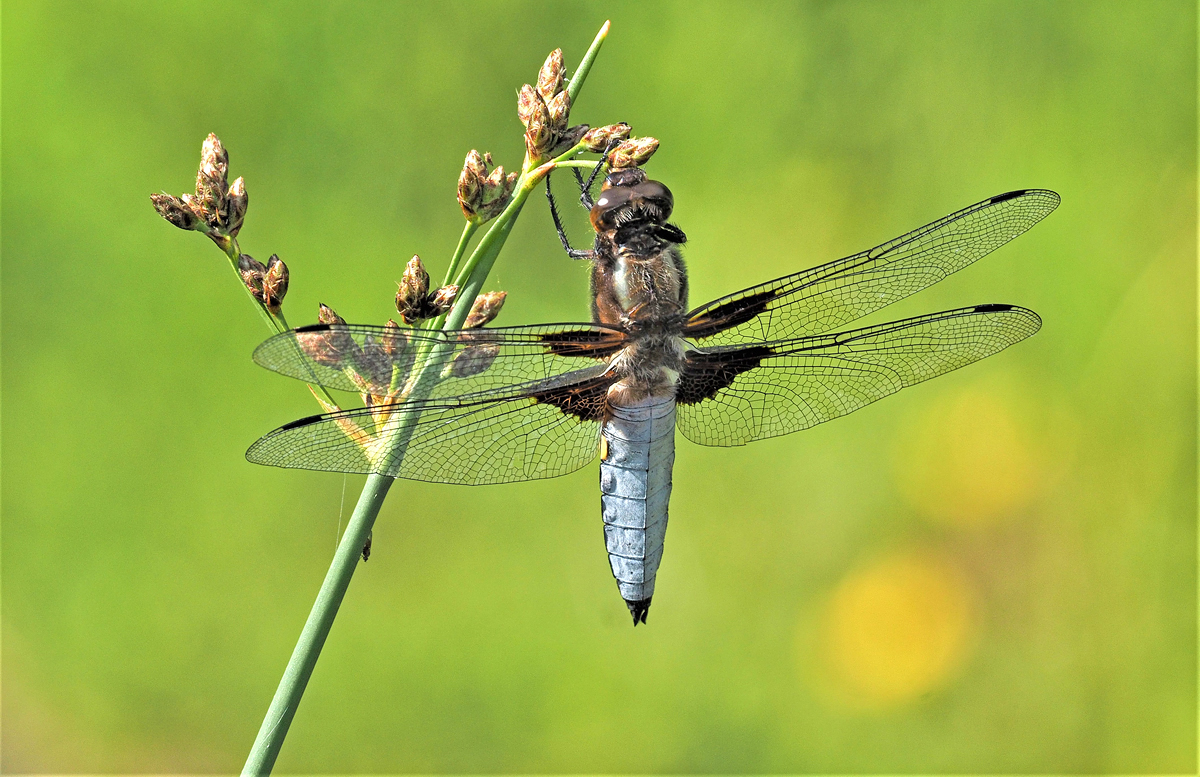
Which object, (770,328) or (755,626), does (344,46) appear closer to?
(770,328)

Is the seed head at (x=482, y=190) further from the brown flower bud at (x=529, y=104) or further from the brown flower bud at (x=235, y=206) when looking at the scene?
the brown flower bud at (x=235, y=206)

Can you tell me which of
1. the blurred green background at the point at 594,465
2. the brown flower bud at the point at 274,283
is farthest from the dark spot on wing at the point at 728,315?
the blurred green background at the point at 594,465

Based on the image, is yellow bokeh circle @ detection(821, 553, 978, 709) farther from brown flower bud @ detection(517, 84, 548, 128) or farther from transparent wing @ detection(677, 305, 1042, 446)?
brown flower bud @ detection(517, 84, 548, 128)

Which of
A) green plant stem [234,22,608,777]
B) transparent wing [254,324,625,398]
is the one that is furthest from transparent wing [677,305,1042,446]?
green plant stem [234,22,608,777]

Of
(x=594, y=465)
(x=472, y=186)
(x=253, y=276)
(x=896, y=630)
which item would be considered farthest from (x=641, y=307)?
(x=896, y=630)

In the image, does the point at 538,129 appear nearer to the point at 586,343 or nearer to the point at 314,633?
the point at 586,343
